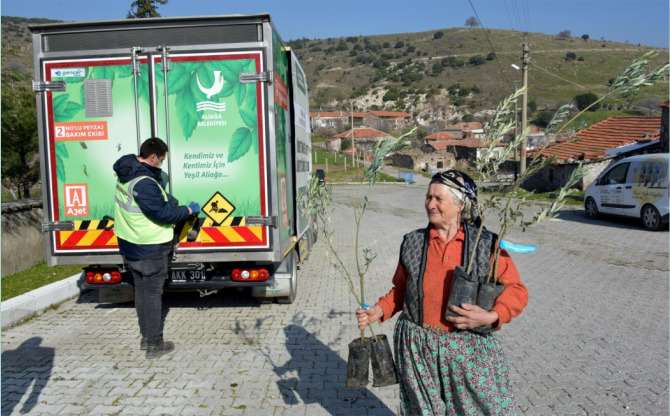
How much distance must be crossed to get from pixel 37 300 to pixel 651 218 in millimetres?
13449

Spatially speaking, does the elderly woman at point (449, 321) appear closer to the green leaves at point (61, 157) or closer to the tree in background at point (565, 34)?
the green leaves at point (61, 157)

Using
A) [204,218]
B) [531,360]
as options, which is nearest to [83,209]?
[204,218]

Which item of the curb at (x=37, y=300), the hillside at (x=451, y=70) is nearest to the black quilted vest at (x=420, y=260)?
the curb at (x=37, y=300)

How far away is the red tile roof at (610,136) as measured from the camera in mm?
26688

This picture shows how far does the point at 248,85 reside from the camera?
208 inches

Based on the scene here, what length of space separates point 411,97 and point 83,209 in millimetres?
112860

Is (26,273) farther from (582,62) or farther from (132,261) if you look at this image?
(582,62)

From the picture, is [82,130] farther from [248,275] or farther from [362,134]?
Answer: [362,134]

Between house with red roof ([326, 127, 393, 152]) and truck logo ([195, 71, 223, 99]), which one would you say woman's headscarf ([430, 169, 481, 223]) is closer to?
truck logo ([195, 71, 223, 99])

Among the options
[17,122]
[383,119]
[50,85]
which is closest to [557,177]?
[17,122]

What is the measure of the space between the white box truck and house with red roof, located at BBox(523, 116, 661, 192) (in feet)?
70.4

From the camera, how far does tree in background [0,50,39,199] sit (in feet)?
33.6

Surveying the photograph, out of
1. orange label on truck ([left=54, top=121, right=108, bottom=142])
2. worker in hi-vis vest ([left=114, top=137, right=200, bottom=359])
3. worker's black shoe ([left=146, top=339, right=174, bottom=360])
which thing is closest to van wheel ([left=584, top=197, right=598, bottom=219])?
worker in hi-vis vest ([left=114, top=137, right=200, bottom=359])

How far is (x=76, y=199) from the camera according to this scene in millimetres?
5449
